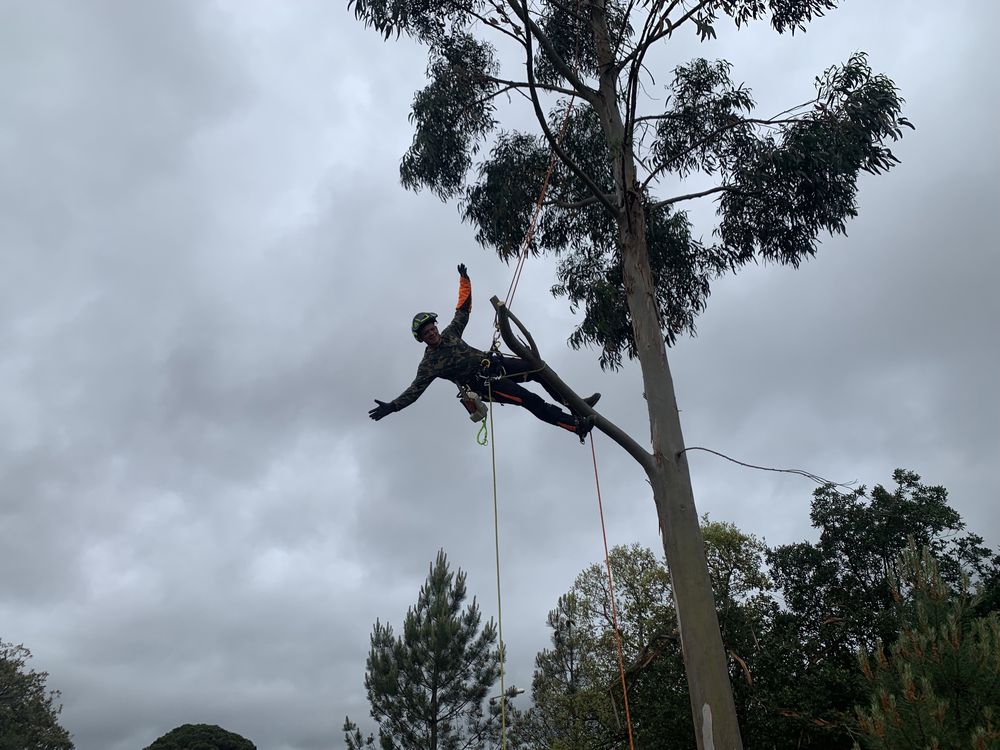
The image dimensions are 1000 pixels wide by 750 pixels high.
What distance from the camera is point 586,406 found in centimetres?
710

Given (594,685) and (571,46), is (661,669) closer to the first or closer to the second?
(594,685)

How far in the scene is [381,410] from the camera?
22.8 ft

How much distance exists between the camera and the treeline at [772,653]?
4.88 metres

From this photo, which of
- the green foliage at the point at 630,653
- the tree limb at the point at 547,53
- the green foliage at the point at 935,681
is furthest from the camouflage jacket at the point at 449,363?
the green foliage at the point at 630,653

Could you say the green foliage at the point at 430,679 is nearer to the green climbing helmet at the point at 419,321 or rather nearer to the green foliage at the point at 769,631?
the green foliage at the point at 769,631

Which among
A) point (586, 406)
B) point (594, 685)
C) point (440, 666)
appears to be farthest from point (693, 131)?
point (440, 666)

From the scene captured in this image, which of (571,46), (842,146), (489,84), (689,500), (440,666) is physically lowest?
(689,500)

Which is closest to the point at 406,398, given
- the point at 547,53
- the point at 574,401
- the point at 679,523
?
the point at 574,401

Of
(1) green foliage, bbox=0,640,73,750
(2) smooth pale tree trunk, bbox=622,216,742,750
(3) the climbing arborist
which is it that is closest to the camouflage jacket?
(3) the climbing arborist

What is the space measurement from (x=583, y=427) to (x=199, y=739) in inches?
1573

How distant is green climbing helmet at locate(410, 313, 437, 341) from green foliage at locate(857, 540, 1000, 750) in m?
4.19

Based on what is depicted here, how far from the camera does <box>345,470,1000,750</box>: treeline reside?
488 centimetres

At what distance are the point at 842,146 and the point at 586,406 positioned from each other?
4.52 meters

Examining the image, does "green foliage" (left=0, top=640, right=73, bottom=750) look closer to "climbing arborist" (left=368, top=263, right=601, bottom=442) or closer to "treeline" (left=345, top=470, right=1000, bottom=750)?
"treeline" (left=345, top=470, right=1000, bottom=750)
